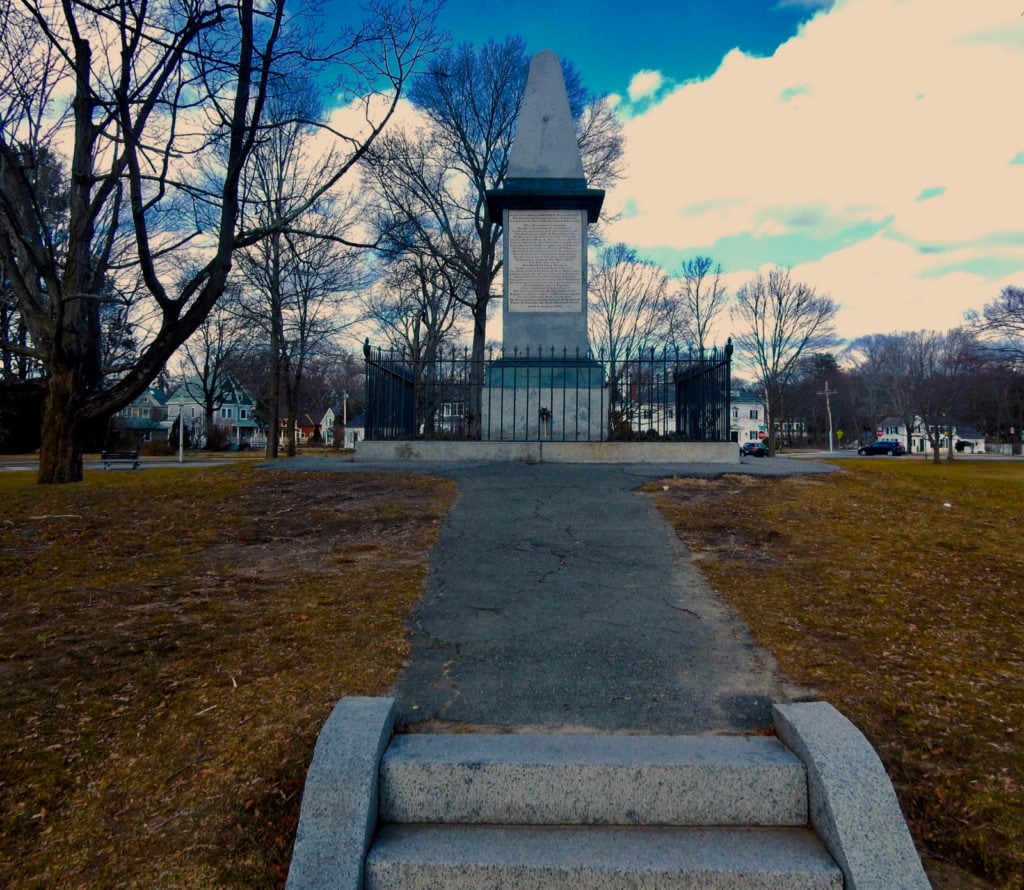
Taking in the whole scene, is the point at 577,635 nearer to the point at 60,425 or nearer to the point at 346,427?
the point at 60,425

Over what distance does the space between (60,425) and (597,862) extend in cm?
969

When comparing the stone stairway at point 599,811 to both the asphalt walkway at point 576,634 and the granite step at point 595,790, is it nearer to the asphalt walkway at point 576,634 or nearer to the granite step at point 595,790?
the granite step at point 595,790

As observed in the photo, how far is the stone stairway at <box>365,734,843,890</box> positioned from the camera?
2.42 meters

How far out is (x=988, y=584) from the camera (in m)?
4.94

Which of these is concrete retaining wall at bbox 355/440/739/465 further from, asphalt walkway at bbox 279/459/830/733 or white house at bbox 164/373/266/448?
white house at bbox 164/373/266/448

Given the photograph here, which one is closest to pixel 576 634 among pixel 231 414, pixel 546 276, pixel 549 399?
pixel 549 399

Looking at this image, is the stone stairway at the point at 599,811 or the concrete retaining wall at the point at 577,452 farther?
the concrete retaining wall at the point at 577,452

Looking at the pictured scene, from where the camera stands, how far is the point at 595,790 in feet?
8.66

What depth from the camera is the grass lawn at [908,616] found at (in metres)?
2.67

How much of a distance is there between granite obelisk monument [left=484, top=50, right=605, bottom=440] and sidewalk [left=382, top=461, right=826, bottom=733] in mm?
4088

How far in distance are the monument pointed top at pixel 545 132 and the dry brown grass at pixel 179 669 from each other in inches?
280

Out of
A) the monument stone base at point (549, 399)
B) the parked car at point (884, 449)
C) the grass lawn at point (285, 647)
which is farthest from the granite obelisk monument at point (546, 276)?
the parked car at point (884, 449)

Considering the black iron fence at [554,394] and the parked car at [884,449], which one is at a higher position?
the black iron fence at [554,394]

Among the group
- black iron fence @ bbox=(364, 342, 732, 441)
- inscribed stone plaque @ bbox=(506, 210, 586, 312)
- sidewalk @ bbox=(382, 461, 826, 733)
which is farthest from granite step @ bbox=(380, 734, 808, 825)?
inscribed stone plaque @ bbox=(506, 210, 586, 312)
